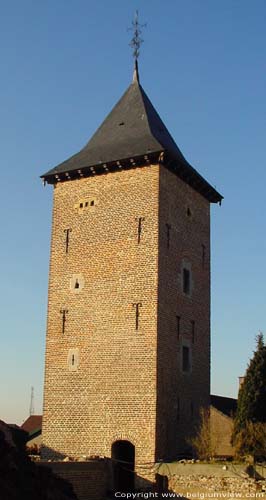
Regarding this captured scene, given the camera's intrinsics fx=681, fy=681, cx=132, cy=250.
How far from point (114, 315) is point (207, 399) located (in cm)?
506

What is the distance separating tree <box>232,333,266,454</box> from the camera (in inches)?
747

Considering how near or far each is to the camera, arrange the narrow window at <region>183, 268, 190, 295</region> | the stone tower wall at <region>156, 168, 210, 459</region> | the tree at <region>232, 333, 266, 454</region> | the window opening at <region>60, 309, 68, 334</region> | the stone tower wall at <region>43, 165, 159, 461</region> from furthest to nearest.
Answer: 1. the narrow window at <region>183, 268, 190, 295</region>
2. the window opening at <region>60, 309, 68, 334</region>
3. the stone tower wall at <region>156, 168, 210, 459</region>
4. the stone tower wall at <region>43, 165, 159, 461</region>
5. the tree at <region>232, 333, 266, 454</region>

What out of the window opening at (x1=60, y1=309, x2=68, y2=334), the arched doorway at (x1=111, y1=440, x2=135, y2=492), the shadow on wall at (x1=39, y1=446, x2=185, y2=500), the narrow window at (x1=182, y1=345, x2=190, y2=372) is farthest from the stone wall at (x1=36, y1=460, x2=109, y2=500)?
the window opening at (x1=60, y1=309, x2=68, y2=334)

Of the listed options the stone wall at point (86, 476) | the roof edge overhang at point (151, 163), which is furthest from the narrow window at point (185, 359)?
the roof edge overhang at point (151, 163)

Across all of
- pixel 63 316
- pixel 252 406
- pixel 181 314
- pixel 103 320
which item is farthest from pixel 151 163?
pixel 252 406

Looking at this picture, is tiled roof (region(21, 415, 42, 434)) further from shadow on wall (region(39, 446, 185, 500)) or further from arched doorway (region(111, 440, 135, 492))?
shadow on wall (region(39, 446, 185, 500))

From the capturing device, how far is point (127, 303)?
20.7 meters

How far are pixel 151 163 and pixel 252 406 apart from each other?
8021mm

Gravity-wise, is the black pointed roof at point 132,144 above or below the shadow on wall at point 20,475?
above

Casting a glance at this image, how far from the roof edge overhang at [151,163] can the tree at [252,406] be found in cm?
602

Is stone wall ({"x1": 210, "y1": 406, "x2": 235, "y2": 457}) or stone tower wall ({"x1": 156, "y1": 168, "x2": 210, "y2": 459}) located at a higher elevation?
stone tower wall ({"x1": 156, "y1": 168, "x2": 210, "y2": 459})

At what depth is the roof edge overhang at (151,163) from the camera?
21484mm

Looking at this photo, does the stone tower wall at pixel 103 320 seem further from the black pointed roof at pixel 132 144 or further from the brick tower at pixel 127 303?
the black pointed roof at pixel 132 144

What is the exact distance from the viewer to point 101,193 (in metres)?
22.5
